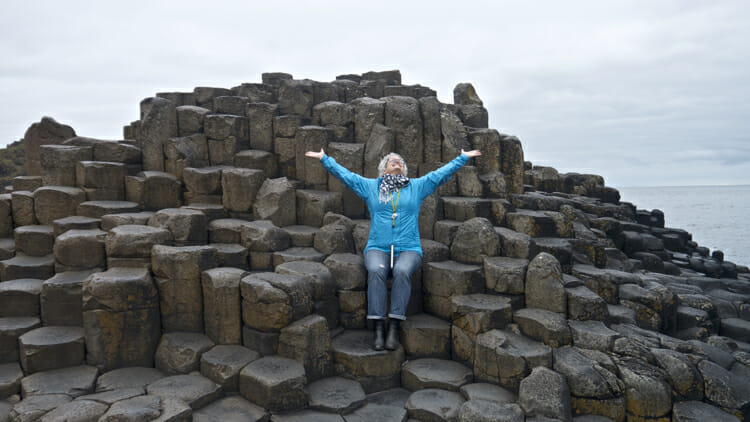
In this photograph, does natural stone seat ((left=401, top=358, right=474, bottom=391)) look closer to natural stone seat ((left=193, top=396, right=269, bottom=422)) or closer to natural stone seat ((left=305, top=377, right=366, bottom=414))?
natural stone seat ((left=305, top=377, right=366, bottom=414))

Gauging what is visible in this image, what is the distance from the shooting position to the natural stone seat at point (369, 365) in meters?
5.82

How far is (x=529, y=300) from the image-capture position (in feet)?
21.1

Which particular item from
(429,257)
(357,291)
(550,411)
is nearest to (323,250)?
(357,291)

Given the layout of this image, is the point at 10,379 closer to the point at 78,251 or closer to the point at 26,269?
the point at 78,251

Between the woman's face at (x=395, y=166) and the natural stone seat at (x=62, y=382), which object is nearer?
the natural stone seat at (x=62, y=382)

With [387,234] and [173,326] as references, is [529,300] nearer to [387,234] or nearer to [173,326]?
[387,234]

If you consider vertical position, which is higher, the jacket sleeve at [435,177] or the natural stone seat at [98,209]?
the jacket sleeve at [435,177]

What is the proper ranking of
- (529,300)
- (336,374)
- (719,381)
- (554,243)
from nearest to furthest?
1. (719,381)
2. (336,374)
3. (529,300)
4. (554,243)

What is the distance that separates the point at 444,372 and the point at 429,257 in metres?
1.91

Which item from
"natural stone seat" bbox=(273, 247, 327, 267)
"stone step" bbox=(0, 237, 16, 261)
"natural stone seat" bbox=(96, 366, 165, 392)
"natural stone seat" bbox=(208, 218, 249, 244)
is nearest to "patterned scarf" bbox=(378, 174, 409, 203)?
"natural stone seat" bbox=(273, 247, 327, 267)

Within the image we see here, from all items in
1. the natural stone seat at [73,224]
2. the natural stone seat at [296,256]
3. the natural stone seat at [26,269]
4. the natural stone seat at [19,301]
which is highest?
the natural stone seat at [73,224]

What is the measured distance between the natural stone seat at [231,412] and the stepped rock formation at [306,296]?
0.09 ft

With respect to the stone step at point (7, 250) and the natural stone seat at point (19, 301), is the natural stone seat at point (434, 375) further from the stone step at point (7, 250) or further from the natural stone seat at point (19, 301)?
the stone step at point (7, 250)

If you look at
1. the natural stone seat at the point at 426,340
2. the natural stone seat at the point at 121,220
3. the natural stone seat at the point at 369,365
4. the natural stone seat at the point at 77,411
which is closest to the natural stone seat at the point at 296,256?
the natural stone seat at the point at 369,365
